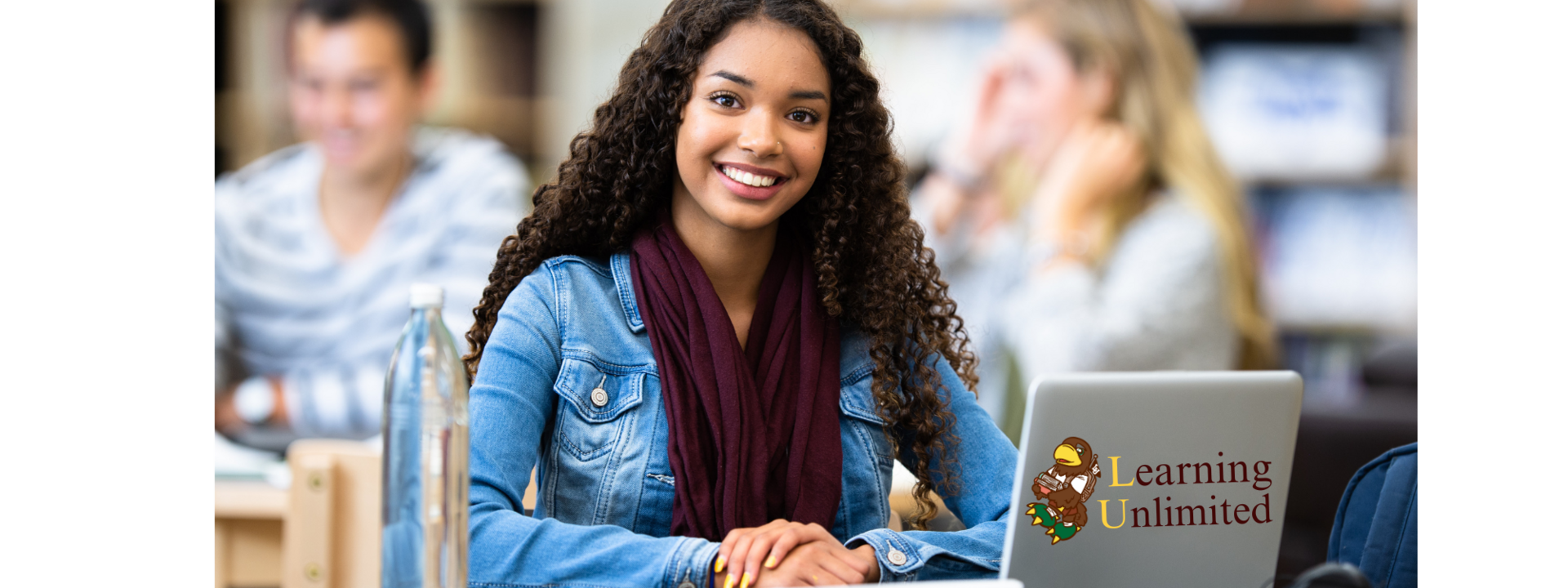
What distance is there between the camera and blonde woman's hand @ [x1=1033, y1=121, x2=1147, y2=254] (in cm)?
378

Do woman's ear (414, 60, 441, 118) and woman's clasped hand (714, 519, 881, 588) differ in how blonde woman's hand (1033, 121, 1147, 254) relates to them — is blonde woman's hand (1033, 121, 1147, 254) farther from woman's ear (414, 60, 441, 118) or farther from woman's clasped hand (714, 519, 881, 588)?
woman's clasped hand (714, 519, 881, 588)

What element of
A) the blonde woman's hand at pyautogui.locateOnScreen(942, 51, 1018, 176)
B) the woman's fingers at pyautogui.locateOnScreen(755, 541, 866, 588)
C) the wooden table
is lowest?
the wooden table

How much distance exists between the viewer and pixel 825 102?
1.41 metres

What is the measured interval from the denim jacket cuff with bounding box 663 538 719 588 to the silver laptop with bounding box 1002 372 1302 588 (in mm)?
293

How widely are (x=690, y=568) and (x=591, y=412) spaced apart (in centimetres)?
25

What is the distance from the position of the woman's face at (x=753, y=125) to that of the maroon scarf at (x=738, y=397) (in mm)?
104

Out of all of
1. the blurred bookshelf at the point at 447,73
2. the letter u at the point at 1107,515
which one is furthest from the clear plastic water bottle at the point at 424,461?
the blurred bookshelf at the point at 447,73

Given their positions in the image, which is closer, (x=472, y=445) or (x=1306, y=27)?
(x=472, y=445)

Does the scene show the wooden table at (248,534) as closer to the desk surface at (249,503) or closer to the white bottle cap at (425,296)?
the desk surface at (249,503)

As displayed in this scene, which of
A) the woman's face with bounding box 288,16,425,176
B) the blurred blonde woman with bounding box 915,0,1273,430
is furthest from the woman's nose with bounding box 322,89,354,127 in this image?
the blurred blonde woman with bounding box 915,0,1273,430

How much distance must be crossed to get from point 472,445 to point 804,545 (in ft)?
1.19

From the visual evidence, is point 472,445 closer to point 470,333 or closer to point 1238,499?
point 470,333

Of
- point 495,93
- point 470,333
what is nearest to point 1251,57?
point 495,93
